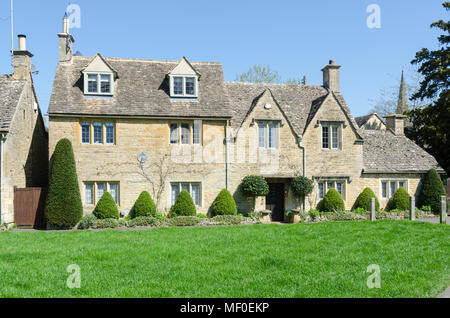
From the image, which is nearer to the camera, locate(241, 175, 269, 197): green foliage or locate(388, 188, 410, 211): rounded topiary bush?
locate(241, 175, 269, 197): green foliage

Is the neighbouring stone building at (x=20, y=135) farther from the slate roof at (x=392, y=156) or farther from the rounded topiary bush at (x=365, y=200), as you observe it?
the slate roof at (x=392, y=156)

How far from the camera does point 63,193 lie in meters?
20.6

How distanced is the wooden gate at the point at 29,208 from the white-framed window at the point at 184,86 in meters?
9.85

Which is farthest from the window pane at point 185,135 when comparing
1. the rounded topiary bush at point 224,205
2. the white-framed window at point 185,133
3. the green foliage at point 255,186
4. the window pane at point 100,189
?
the window pane at point 100,189

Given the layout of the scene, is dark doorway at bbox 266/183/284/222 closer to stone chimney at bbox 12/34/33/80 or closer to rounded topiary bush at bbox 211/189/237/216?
rounded topiary bush at bbox 211/189/237/216

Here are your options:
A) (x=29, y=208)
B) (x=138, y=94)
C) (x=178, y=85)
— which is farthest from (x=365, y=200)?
(x=29, y=208)

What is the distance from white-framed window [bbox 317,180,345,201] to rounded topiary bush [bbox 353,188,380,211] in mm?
997

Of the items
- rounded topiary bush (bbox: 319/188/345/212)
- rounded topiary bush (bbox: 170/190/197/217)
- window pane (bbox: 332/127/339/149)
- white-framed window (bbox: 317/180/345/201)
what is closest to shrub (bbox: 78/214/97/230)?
rounded topiary bush (bbox: 170/190/197/217)

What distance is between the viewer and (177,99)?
24078mm

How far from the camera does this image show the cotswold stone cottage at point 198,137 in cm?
2253

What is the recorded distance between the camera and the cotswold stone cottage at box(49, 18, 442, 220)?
2253 cm

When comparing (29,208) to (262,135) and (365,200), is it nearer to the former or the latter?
(262,135)

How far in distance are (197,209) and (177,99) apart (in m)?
6.97
